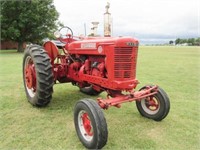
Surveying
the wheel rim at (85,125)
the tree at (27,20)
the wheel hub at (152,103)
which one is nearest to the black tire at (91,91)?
the wheel hub at (152,103)

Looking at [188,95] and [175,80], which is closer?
[188,95]

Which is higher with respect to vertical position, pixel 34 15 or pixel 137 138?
pixel 34 15

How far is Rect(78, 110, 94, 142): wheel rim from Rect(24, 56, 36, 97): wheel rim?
176cm

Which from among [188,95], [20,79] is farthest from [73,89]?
[188,95]

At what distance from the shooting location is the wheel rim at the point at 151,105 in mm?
4078

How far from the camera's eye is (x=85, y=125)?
3.31 metres

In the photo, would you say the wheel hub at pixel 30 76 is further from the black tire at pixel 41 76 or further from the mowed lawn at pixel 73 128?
the mowed lawn at pixel 73 128

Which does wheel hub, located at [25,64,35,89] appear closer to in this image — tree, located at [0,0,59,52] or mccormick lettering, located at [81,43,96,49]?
mccormick lettering, located at [81,43,96,49]

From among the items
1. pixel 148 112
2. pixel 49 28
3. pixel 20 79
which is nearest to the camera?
pixel 148 112

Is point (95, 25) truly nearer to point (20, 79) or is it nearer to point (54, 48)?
point (54, 48)

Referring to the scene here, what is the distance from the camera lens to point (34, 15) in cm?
2250

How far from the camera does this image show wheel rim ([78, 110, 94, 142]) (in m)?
3.24

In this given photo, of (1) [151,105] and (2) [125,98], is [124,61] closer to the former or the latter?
(2) [125,98]

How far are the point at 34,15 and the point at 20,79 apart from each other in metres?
16.4
